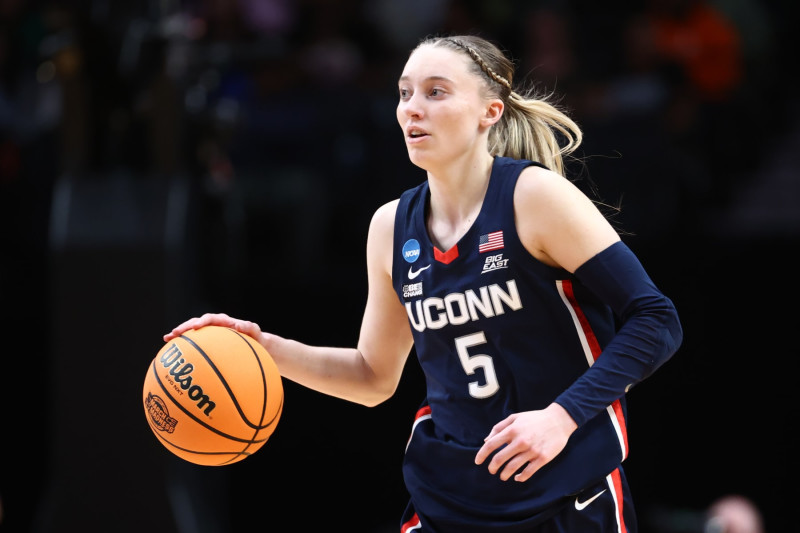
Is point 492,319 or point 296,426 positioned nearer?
point 492,319

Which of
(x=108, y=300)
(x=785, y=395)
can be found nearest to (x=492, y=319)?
(x=108, y=300)

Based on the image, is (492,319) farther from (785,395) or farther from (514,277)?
(785,395)

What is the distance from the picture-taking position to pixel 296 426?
6320 mm

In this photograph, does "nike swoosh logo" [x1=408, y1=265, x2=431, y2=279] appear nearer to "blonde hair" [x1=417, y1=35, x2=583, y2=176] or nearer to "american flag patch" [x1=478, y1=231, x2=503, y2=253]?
"american flag patch" [x1=478, y1=231, x2=503, y2=253]

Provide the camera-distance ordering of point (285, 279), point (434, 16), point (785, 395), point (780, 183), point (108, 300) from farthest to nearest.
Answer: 1. point (434, 16)
2. point (780, 183)
3. point (285, 279)
4. point (785, 395)
5. point (108, 300)

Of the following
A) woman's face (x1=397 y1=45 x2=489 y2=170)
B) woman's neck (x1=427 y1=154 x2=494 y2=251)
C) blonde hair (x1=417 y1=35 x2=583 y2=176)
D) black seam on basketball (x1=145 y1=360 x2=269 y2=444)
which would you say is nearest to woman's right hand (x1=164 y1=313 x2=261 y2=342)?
black seam on basketball (x1=145 y1=360 x2=269 y2=444)

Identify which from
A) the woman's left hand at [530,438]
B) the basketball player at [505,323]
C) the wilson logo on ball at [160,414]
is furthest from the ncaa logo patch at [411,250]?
the wilson logo on ball at [160,414]

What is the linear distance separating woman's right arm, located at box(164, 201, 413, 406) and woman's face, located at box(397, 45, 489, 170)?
331 mm

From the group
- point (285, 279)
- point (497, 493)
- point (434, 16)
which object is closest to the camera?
point (497, 493)

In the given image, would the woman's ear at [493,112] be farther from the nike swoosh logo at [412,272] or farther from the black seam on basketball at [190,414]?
the black seam on basketball at [190,414]

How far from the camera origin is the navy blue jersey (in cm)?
276

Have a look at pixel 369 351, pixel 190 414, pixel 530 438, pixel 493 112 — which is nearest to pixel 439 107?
pixel 493 112

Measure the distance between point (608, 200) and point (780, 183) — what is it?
5.91ft

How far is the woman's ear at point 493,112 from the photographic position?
3027 mm
